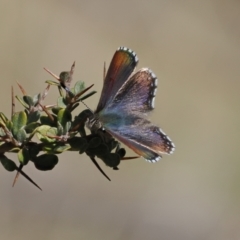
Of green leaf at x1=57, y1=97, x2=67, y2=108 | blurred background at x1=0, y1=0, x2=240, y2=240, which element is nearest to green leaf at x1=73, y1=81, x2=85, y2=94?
green leaf at x1=57, y1=97, x2=67, y2=108

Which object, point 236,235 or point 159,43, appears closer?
point 236,235

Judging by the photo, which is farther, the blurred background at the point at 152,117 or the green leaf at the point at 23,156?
the blurred background at the point at 152,117

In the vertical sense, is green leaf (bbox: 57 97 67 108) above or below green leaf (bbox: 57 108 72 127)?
above

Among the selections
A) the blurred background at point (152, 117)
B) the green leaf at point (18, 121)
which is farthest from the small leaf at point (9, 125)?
the blurred background at point (152, 117)

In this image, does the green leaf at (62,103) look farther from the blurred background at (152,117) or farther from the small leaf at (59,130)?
the blurred background at (152,117)

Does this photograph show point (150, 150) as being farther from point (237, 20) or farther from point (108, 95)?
point (237, 20)

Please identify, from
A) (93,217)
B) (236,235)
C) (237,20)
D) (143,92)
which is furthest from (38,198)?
(237,20)

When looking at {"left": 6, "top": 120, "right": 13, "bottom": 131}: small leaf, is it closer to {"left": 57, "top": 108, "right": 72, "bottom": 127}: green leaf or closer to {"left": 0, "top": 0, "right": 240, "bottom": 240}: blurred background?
{"left": 57, "top": 108, "right": 72, "bottom": 127}: green leaf
